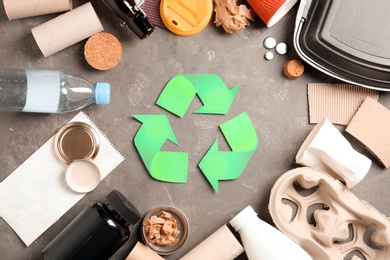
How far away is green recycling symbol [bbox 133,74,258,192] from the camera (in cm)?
103

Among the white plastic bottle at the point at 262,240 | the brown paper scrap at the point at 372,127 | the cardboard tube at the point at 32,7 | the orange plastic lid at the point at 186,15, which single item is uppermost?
the cardboard tube at the point at 32,7

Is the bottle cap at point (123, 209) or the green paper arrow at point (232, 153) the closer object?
the bottle cap at point (123, 209)

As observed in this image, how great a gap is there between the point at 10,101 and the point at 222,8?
1.48ft

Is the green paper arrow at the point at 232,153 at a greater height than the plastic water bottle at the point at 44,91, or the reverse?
the plastic water bottle at the point at 44,91

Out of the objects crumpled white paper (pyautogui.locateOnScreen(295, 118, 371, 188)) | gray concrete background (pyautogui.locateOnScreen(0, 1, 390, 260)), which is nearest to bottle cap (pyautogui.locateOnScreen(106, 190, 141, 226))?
gray concrete background (pyautogui.locateOnScreen(0, 1, 390, 260))

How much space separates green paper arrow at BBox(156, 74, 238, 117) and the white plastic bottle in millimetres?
218

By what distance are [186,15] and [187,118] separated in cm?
21

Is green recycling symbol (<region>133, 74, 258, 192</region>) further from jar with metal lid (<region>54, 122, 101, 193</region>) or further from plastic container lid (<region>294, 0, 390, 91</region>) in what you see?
plastic container lid (<region>294, 0, 390, 91</region>)

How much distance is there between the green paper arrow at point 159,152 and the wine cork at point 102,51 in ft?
0.39

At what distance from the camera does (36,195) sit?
3.34ft

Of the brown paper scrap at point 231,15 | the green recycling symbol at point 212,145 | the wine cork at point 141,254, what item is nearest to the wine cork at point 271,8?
the brown paper scrap at point 231,15

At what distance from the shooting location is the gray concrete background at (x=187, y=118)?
3.35ft

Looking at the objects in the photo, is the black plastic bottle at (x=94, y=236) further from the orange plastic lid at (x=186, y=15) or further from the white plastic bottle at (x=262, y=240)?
the orange plastic lid at (x=186, y=15)

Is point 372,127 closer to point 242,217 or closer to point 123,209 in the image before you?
point 242,217
